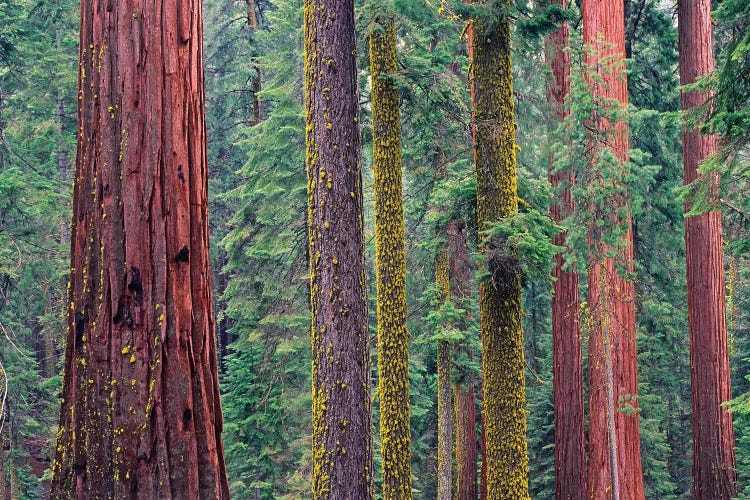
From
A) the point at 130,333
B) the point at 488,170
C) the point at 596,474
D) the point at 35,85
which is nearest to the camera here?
the point at 130,333

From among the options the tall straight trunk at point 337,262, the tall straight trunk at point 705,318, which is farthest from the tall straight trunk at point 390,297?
the tall straight trunk at point 705,318

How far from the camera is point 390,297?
1002cm

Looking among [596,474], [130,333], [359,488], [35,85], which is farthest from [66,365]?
[35,85]

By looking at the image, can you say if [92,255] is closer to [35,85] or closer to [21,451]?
[21,451]

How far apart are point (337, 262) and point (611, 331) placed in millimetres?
6181

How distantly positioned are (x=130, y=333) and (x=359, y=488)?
400cm

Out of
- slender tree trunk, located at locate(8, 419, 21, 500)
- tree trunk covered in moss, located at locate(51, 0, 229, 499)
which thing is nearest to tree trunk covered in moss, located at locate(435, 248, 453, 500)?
slender tree trunk, located at locate(8, 419, 21, 500)

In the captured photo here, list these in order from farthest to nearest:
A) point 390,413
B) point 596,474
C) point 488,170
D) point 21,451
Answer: point 21,451
point 596,474
point 390,413
point 488,170

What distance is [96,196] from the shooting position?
10.0 ft

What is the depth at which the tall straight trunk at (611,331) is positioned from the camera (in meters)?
10.9

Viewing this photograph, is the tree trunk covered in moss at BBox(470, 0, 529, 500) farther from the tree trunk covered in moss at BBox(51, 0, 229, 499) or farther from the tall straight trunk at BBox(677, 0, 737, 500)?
the tree trunk covered in moss at BBox(51, 0, 229, 499)

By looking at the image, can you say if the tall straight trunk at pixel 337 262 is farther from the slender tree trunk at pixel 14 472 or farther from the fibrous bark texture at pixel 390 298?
the slender tree trunk at pixel 14 472

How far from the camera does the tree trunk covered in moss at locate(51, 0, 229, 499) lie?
9.74 ft

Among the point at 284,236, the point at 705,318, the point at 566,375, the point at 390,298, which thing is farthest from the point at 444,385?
the point at 705,318
